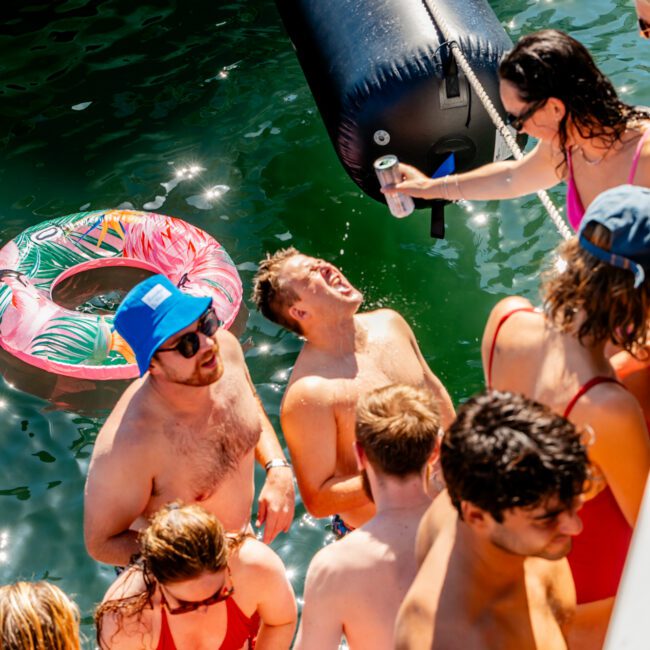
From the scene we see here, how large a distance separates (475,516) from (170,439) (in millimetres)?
1620

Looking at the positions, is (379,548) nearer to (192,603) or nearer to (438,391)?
(192,603)

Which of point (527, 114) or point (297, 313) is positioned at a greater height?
point (527, 114)

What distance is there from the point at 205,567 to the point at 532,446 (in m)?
1.12

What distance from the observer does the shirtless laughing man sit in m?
3.42

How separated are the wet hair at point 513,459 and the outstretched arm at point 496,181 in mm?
1961

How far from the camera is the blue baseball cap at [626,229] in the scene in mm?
2322

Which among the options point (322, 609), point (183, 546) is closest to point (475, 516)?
point (322, 609)

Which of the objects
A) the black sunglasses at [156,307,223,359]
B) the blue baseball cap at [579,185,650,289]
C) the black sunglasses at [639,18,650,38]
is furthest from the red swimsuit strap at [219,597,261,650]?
the black sunglasses at [639,18,650,38]

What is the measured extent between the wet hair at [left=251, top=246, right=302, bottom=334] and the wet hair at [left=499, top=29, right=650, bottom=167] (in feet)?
3.86

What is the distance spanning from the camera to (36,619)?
2.25 m

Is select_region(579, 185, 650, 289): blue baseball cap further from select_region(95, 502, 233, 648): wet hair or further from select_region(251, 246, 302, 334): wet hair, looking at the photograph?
select_region(251, 246, 302, 334): wet hair

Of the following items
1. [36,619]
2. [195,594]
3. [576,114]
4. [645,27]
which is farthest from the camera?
[645,27]

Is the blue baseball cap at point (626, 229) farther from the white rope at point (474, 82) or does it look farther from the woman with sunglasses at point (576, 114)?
the white rope at point (474, 82)

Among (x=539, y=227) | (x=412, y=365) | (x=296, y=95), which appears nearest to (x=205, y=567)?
(x=412, y=365)
